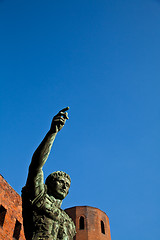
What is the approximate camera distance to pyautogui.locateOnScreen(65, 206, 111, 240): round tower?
25.7m

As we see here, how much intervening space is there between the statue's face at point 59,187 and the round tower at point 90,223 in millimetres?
A: 23781

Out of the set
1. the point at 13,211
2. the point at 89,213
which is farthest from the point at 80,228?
the point at 13,211

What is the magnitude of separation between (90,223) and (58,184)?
24.5 meters

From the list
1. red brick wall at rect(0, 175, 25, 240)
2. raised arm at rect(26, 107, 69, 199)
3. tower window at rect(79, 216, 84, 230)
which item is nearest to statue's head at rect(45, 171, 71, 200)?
raised arm at rect(26, 107, 69, 199)

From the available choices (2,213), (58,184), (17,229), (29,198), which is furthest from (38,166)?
(17,229)

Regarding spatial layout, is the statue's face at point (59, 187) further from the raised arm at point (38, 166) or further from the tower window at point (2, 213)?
the tower window at point (2, 213)

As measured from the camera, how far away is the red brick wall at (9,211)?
13.6m

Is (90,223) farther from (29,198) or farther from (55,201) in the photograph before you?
(29,198)

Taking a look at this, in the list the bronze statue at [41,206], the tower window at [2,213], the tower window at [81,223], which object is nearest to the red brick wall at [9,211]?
the tower window at [2,213]

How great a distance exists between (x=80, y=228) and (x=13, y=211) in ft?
42.8

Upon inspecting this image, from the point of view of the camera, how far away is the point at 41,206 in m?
2.88

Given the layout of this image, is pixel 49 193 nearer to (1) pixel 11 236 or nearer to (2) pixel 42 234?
(2) pixel 42 234

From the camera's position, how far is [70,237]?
3.12m

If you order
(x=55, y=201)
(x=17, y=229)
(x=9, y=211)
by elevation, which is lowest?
(x=55, y=201)
